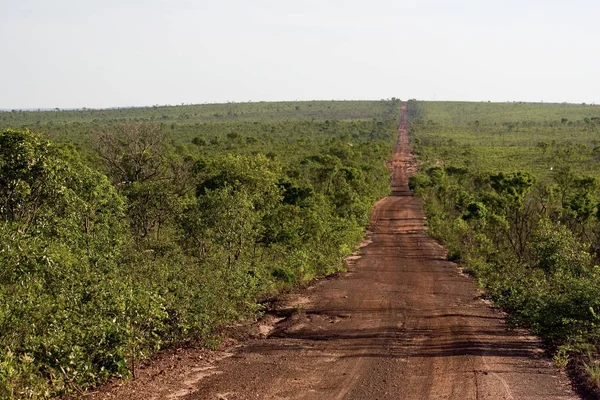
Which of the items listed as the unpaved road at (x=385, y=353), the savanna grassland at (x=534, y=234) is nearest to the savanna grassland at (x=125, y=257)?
the unpaved road at (x=385, y=353)

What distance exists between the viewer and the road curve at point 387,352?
40.5ft

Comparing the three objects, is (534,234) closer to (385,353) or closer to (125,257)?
(385,353)

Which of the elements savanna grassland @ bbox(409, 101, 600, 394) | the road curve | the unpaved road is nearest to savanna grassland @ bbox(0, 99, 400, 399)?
the unpaved road

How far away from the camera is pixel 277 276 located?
2356 cm

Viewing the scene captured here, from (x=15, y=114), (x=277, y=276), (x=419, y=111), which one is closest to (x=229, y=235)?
(x=277, y=276)

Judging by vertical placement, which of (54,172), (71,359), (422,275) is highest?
(54,172)

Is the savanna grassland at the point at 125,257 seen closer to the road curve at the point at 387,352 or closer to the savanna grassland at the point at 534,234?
the road curve at the point at 387,352

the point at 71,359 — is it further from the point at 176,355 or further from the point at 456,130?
the point at 456,130

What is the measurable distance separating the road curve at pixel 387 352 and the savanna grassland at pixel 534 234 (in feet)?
3.20

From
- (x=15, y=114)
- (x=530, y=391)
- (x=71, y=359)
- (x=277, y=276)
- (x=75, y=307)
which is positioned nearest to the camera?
(x=71, y=359)

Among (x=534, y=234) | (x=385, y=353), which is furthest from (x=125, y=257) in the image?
(x=534, y=234)

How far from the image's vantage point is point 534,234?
22.8m

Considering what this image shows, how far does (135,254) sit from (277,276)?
8162 mm

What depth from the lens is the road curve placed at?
40.5 feet
